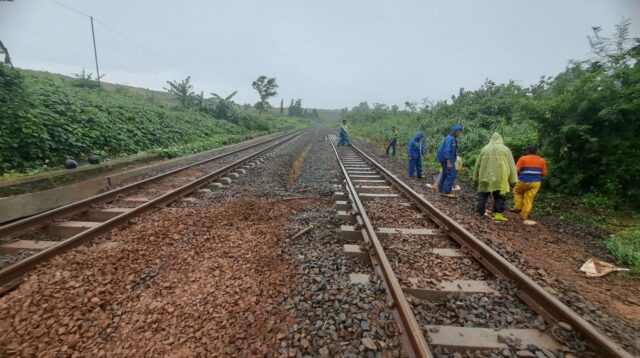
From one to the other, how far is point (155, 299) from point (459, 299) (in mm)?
2876

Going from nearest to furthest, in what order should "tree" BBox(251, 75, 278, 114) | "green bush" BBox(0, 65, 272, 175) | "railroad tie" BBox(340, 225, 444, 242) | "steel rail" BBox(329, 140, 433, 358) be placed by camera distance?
"steel rail" BBox(329, 140, 433, 358), "railroad tie" BBox(340, 225, 444, 242), "green bush" BBox(0, 65, 272, 175), "tree" BBox(251, 75, 278, 114)

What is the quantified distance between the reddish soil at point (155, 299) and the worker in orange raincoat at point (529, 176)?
450 centimetres

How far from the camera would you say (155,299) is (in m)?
2.66

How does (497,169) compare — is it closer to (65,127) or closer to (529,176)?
(529,176)

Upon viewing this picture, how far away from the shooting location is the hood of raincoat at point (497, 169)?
16.5 ft

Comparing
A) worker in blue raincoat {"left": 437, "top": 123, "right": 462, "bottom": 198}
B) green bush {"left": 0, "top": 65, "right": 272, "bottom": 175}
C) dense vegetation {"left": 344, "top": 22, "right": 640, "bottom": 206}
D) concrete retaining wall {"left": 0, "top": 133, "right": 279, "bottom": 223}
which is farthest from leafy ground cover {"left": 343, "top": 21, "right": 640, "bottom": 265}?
green bush {"left": 0, "top": 65, "right": 272, "bottom": 175}

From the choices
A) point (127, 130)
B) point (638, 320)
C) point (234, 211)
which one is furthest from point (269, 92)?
point (638, 320)

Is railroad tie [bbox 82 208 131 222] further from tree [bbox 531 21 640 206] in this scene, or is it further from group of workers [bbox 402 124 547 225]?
tree [bbox 531 21 640 206]

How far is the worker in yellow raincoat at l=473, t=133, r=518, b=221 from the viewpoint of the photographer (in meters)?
5.02

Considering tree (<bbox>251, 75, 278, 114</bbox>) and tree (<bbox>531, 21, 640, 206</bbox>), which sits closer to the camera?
tree (<bbox>531, 21, 640, 206</bbox>)

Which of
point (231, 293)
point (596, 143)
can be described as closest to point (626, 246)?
point (596, 143)

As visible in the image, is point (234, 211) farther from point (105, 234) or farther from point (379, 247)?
point (379, 247)

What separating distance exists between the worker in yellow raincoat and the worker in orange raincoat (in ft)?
0.51

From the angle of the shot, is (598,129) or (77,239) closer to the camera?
(77,239)
